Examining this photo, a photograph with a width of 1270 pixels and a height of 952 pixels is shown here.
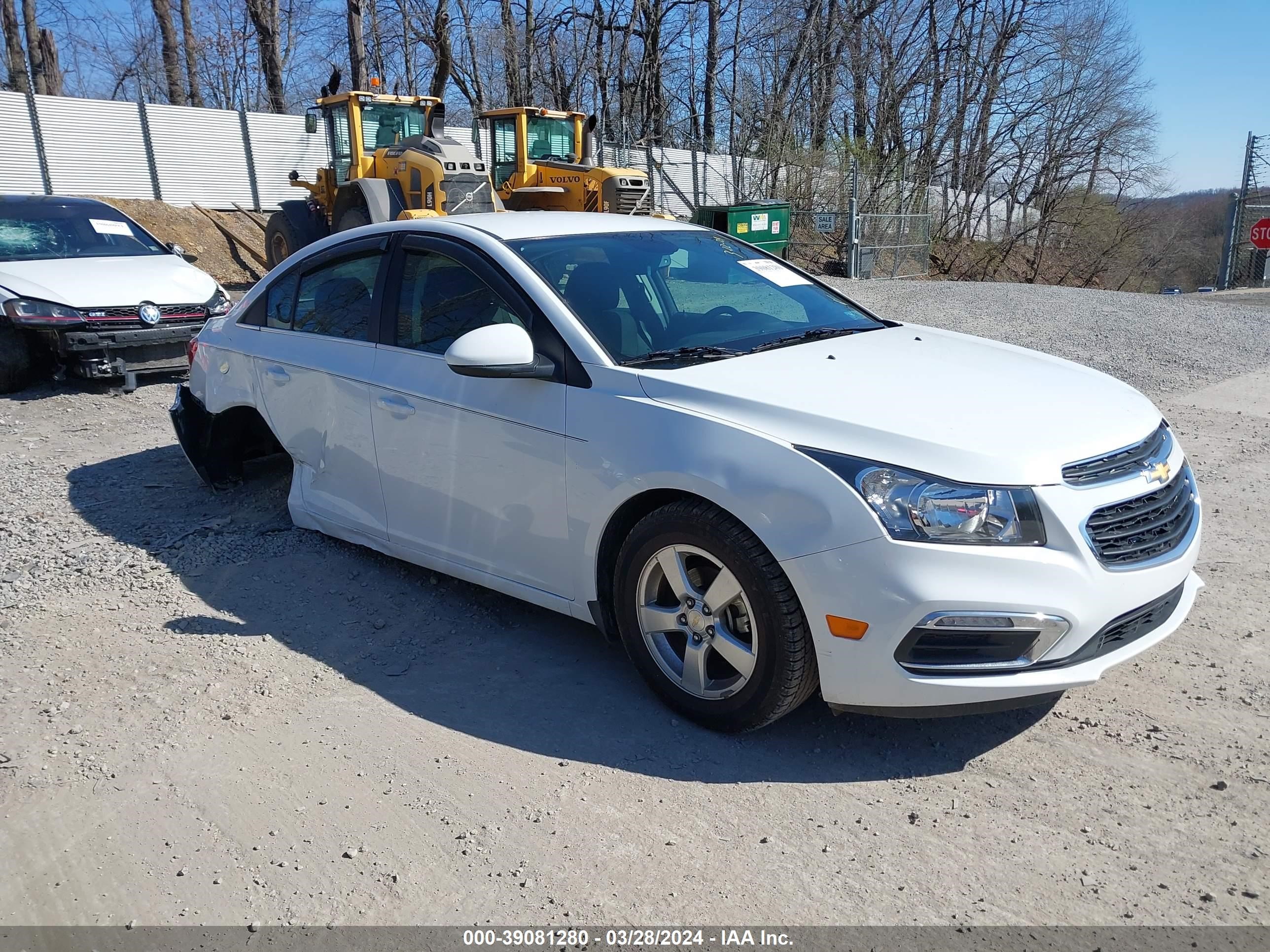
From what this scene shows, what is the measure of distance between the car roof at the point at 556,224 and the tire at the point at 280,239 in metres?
12.5

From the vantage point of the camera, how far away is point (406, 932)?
250 cm

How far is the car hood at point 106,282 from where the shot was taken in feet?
28.7

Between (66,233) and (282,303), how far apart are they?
627 centimetres

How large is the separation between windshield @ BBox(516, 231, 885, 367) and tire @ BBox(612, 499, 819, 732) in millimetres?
691

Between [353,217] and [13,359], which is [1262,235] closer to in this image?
[353,217]

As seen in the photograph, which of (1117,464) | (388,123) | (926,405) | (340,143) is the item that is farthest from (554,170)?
(1117,464)

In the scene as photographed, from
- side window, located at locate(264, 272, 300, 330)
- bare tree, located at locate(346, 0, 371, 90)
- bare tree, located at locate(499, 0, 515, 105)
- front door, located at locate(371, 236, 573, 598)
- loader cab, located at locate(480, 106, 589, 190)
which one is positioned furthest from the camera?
bare tree, located at locate(499, 0, 515, 105)

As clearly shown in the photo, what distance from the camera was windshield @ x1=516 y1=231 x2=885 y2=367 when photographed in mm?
3697

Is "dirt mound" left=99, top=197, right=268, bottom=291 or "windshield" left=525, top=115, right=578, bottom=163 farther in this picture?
"dirt mound" left=99, top=197, right=268, bottom=291

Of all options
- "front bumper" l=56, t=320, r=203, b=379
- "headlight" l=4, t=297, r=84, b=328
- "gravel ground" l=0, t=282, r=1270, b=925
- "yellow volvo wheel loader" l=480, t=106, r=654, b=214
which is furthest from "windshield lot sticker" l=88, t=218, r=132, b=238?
"yellow volvo wheel loader" l=480, t=106, r=654, b=214

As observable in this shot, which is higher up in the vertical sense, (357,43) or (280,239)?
(357,43)

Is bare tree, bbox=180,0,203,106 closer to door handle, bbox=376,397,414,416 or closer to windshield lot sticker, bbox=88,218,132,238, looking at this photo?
windshield lot sticker, bbox=88,218,132,238

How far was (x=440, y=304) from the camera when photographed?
412 centimetres

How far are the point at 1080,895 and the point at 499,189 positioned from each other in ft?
52.2
